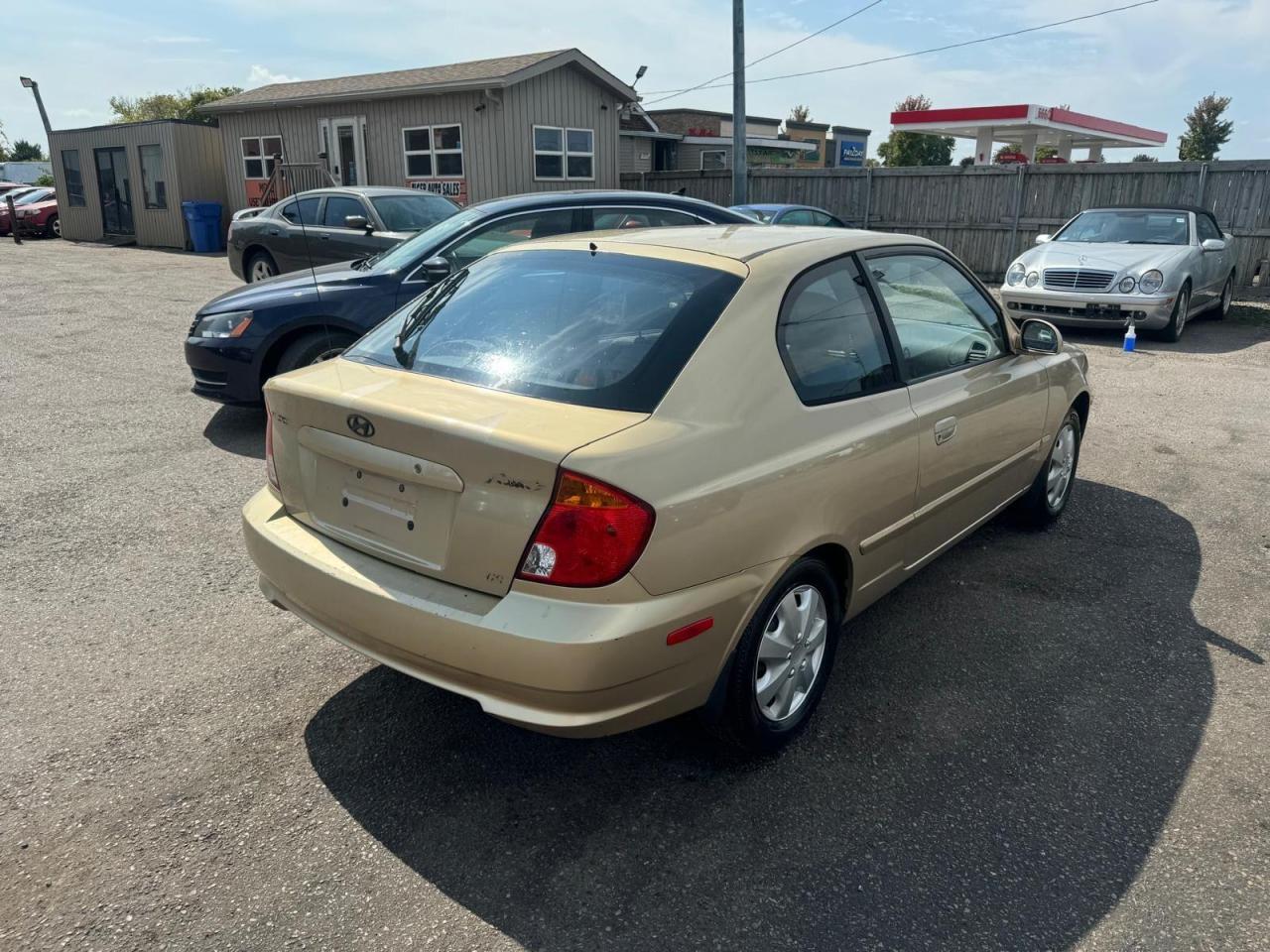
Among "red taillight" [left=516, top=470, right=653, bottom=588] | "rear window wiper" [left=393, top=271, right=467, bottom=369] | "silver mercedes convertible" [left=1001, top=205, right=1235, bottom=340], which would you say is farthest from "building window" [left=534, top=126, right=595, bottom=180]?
"red taillight" [left=516, top=470, right=653, bottom=588]

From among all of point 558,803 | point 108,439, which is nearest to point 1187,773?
point 558,803

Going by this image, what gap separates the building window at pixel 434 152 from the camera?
815 inches

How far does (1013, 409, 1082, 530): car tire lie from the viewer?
4.82 metres

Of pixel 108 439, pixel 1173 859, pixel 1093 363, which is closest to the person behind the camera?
pixel 1173 859

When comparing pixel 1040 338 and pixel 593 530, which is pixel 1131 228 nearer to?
pixel 1040 338

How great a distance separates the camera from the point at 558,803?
9.21 feet

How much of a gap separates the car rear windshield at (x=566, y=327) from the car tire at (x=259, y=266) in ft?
33.9

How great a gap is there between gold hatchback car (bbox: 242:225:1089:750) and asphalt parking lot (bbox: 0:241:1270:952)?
386 millimetres

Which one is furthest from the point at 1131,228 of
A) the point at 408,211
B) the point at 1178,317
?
the point at 408,211

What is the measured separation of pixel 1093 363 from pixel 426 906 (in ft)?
30.4

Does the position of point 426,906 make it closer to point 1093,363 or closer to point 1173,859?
point 1173,859

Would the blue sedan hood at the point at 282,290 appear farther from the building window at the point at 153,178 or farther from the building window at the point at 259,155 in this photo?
the building window at the point at 153,178

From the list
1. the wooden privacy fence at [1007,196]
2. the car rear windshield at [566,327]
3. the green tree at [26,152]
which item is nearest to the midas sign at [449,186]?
the wooden privacy fence at [1007,196]

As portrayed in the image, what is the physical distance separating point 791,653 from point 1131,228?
11.2 meters
